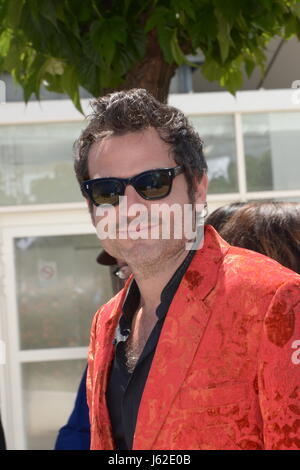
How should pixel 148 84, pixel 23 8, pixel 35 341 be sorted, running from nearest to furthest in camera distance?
1. pixel 23 8
2. pixel 148 84
3. pixel 35 341

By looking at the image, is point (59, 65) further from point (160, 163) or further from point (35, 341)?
point (35, 341)

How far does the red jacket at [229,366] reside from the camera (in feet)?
4.41

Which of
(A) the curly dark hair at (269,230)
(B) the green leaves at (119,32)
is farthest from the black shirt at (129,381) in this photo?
(B) the green leaves at (119,32)

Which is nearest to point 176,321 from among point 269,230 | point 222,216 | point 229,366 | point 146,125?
point 229,366

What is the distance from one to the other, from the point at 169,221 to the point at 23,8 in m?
1.38

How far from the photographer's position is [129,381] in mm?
1581

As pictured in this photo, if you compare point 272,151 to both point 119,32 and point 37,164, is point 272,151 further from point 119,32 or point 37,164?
point 119,32

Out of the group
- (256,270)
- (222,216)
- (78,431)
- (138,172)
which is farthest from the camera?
(78,431)

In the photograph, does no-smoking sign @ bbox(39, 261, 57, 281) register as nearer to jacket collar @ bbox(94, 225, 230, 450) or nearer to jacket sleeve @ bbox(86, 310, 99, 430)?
jacket sleeve @ bbox(86, 310, 99, 430)

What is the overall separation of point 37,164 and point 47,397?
1.91 metres

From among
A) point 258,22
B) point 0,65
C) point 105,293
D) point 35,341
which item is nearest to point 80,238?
point 105,293

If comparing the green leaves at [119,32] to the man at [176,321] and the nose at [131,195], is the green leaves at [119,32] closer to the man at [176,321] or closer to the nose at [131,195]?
the man at [176,321]

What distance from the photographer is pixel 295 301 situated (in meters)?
1.38
